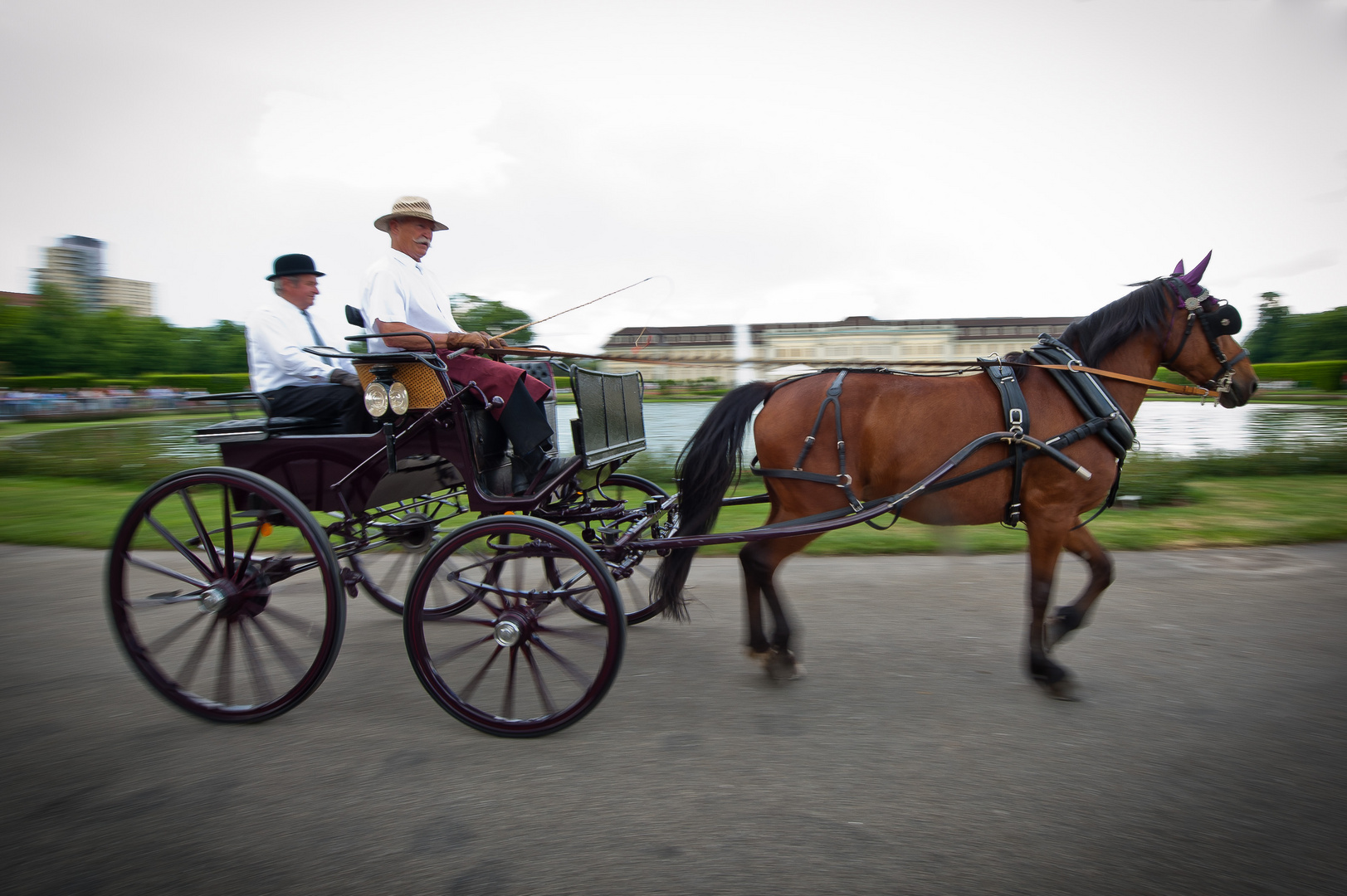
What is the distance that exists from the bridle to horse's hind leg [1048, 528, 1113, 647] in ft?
3.17

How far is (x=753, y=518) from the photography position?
768 cm

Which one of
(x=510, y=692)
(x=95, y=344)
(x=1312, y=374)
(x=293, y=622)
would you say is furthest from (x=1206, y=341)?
(x=95, y=344)

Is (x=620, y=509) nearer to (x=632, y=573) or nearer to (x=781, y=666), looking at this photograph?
(x=632, y=573)

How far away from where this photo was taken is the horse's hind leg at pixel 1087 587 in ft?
11.8

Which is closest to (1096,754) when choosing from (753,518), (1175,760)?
(1175,760)

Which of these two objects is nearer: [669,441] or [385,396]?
[385,396]

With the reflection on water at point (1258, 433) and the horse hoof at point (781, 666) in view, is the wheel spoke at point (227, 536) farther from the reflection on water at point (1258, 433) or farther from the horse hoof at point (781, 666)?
the reflection on water at point (1258, 433)

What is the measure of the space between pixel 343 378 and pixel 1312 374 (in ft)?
91.1

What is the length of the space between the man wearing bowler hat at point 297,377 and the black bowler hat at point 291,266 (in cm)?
19

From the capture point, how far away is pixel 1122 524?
22.8ft

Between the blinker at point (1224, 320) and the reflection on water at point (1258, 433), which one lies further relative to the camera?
the reflection on water at point (1258, 433)

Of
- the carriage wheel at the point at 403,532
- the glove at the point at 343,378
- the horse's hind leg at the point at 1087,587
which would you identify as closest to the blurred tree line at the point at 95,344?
the carriage wheel at the point at 403,532

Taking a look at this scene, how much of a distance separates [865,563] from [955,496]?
2474 millimetres

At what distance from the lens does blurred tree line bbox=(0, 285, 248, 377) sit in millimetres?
51406
